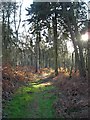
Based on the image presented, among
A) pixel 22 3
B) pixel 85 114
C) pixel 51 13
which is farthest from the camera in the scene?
pixel 22 3

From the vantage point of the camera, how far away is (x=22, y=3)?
3469cm

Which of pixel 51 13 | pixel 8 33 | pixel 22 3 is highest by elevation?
pixel 22 3

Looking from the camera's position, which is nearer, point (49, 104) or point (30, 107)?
point (30, 107)

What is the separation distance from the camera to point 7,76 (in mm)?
19125

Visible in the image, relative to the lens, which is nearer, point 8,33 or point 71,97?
point 71,97

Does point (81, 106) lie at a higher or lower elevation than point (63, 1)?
lower

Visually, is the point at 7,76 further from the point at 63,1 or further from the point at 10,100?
the point at 63,1

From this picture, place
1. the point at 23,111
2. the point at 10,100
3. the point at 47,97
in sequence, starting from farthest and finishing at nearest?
1. the point at 47,97
2. the point at 10,100
3. the point at 23,111

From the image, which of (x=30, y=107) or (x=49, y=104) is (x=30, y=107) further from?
(x=49, y=104)

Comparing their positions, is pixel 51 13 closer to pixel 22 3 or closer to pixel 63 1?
pixel 63 1

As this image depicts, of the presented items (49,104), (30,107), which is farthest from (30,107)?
(49,104)

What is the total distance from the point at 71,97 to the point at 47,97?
174cm

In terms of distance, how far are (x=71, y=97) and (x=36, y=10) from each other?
43.4 ft

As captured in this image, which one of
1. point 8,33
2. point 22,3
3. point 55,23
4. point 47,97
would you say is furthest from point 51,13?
point 47,97
